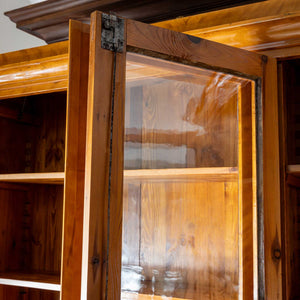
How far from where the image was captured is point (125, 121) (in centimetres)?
95

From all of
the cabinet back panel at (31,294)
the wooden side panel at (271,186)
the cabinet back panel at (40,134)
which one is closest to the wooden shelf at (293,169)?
the wooden side panel at (271,186)

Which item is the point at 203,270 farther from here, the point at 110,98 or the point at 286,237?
the point at 110,98

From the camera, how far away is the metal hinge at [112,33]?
35.9 inches

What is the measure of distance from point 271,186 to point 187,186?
0.70 ft

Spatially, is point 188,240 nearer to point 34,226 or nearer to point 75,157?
point 75,157

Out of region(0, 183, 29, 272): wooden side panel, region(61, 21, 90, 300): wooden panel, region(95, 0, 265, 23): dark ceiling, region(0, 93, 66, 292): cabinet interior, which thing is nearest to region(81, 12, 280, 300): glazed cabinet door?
region(61, 21, 90, 300): wooden panel

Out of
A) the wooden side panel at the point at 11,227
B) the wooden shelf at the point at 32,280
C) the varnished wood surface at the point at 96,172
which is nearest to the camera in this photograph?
the varnished wood surface at the point at 96,172

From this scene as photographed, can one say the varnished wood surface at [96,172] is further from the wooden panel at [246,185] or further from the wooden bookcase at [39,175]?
the wooden panel at [246,185]

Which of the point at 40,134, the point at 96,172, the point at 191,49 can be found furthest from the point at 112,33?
the point at 40,134

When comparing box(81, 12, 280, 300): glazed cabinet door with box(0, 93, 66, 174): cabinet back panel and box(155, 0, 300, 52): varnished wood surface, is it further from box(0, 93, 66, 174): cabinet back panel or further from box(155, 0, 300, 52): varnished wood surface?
box(0, 93, 66, 174): cabinet back panel

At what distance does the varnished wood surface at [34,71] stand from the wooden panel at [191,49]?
1.66 feet

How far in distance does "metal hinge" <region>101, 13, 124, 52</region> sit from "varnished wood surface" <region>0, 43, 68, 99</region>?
1.64 ft

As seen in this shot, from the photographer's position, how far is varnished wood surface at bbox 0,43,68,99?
4.66 ft

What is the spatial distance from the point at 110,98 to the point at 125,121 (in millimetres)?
65
